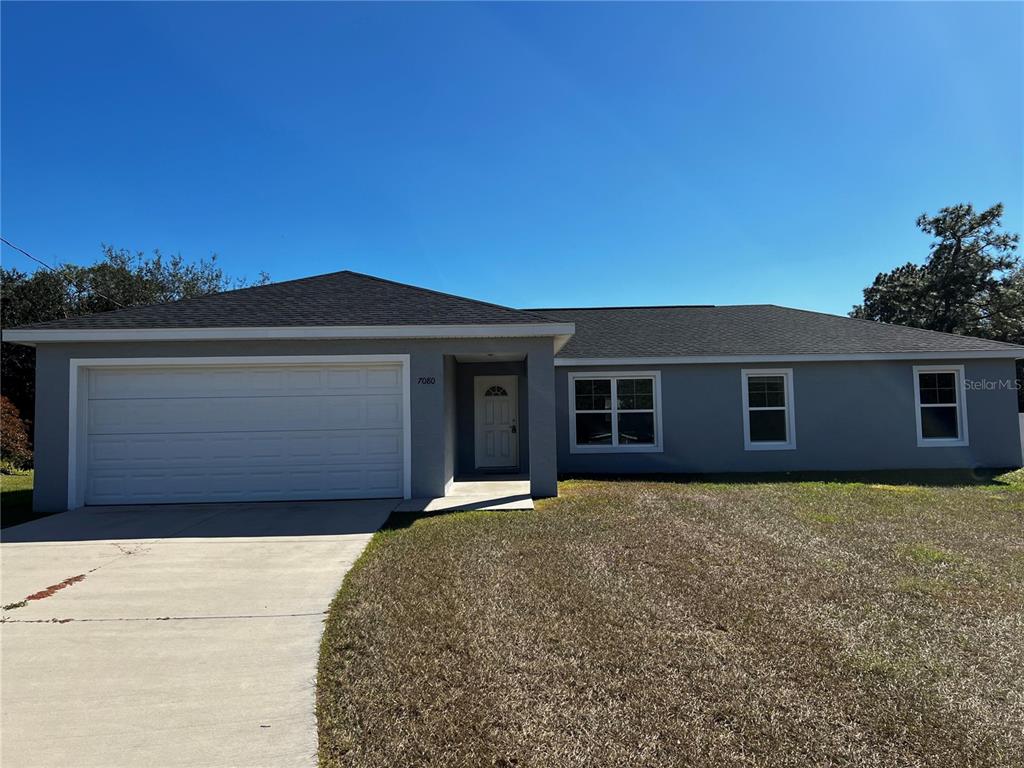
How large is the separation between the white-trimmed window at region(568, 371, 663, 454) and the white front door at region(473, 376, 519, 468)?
137 centimetres

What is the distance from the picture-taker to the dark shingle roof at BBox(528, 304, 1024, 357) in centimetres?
1264

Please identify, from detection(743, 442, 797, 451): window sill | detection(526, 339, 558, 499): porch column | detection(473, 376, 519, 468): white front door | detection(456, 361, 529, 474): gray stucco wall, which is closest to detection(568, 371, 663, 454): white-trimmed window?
detection(456, 361, 529, 474): gray stucco wall

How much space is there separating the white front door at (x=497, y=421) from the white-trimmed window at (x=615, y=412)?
1367 mm

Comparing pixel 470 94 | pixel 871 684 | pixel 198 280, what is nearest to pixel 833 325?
pixel 470 94

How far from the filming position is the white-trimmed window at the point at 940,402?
1273 cm

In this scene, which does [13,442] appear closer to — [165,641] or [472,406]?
[472,406]

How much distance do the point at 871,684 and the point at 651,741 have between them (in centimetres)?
147

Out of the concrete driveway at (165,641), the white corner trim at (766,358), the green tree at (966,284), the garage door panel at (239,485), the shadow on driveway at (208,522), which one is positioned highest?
the green tree at (966,284)

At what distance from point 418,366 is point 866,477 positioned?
9.73 metres

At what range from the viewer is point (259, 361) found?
8938mm

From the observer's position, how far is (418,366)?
9.02 metres

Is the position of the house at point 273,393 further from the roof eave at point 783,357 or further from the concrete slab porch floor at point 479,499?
the roof eave at point 783,357

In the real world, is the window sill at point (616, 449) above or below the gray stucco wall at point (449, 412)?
below

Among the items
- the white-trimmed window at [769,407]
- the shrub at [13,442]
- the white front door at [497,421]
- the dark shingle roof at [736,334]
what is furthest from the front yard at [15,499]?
the white-trimmed window at [769,407]
